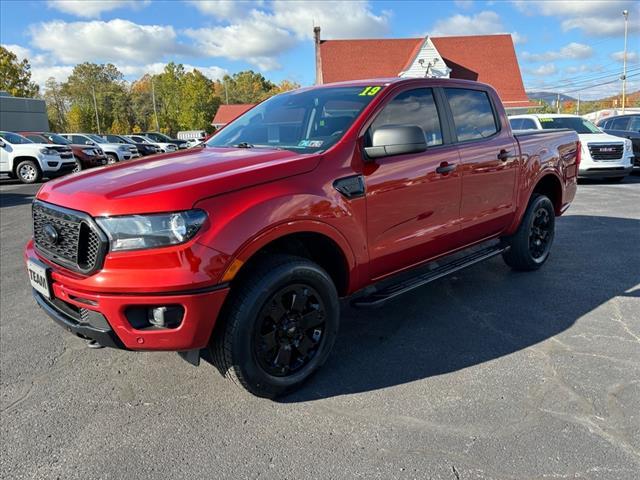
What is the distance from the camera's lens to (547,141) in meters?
4.98

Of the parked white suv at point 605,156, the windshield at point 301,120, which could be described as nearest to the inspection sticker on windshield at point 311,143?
the windshield at point 301,120

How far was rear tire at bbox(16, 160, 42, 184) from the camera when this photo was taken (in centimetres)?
1558

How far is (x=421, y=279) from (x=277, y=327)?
1311 mm

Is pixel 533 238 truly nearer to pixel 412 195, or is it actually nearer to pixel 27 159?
pixel 412 195

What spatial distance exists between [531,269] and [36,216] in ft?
14.9

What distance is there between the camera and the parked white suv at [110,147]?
2255cm

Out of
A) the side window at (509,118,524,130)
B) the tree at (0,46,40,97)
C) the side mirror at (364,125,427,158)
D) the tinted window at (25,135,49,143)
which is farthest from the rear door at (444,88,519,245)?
the tree at (0,46,40,97)

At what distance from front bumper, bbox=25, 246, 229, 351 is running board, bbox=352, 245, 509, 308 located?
1105 millimetres

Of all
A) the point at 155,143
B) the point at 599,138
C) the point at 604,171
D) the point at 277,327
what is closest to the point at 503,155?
the point at 277,327

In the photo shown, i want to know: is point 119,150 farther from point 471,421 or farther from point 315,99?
point 471,421

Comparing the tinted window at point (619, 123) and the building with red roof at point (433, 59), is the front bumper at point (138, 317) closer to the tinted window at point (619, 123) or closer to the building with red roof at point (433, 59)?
the tinted window at point (619, 123)

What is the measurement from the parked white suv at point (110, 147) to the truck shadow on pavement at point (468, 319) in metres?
20.3

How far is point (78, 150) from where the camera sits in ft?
61.0

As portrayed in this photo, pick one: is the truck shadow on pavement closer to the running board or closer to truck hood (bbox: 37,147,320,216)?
the running board
